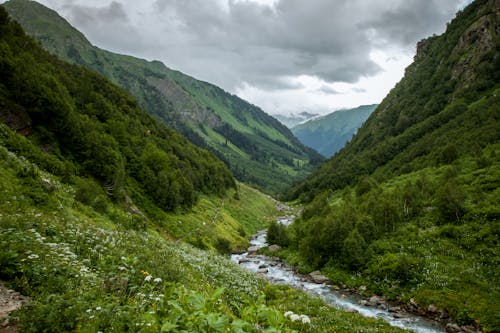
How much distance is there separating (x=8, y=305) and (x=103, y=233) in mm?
11909

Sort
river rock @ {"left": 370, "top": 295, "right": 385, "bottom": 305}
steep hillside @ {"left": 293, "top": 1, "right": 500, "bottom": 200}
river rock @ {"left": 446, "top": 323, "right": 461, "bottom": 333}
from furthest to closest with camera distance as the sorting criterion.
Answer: steep hillside @ {"left": 293, "top": 1, "right": 500, "bottom": 200}, river rock @ {"left": 370, "top": 295, "right": 385, "bottom": 305}, river rock @ {"left": 446, "top": 323, "right": 461, "bottom": 333}

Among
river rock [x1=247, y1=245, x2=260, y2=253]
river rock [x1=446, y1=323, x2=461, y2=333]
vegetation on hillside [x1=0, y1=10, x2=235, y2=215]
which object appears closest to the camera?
river rock [x1=446, y1=323, x2=461, y2=333]

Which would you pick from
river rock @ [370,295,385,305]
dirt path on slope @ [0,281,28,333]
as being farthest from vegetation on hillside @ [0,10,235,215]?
river rock @ [370,295,385,305]

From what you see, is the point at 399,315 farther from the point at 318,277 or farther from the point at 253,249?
the point at 253,249

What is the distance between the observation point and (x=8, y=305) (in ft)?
29.6

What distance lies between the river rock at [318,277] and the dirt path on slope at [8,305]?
4778 centimetres

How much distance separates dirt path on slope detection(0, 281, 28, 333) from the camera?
7873mm

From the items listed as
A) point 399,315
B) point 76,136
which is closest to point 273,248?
point 399,315

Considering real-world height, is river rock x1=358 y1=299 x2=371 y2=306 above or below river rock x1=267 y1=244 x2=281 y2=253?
above

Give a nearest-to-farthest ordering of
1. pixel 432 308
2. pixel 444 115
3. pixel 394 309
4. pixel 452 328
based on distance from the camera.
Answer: pixel 452 328 < pixel 432 308 < pixel 394 309 < pixel 444 115

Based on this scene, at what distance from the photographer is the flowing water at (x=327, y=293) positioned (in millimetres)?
32562

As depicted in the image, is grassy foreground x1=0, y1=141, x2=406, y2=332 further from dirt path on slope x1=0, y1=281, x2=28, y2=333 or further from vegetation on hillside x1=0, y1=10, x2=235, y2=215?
vegetation on hillside x1=0, y1=10, x2=235, y2=215

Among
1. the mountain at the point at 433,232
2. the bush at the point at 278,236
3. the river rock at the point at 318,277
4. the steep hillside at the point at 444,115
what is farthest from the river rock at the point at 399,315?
the steep hillside at the point at 444,115

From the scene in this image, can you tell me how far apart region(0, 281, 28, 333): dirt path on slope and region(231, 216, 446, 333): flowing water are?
110 feet
